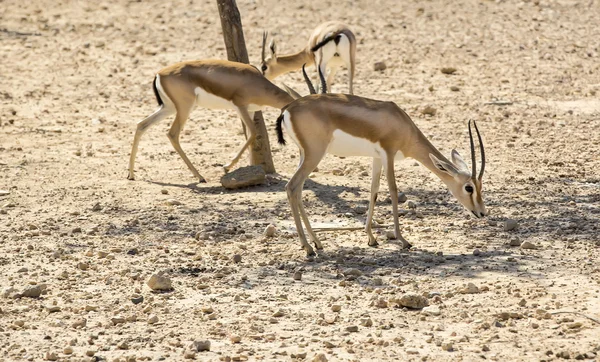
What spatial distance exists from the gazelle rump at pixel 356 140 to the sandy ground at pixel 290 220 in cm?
33

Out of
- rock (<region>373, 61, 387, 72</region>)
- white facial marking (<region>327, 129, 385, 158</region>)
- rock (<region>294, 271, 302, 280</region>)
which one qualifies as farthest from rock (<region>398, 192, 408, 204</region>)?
rock (<region>373, 61, 387, 72</region>)

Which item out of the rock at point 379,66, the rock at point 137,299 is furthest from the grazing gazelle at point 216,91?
the rock at point 379,66

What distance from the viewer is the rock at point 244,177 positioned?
968 cm

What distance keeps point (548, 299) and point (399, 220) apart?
2334 millimetres

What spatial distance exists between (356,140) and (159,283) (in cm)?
204

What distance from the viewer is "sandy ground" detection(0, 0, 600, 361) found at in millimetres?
6246

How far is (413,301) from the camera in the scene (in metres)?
6.58

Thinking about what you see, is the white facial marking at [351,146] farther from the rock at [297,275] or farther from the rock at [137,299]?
the rock at [137,299]

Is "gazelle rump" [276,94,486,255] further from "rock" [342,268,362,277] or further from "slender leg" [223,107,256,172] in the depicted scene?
"slender leg" [223,107,256,172]

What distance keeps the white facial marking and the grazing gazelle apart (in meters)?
2.06

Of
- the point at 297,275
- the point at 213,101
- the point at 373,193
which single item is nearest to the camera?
the point at 297,275

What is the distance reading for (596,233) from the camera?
808cm

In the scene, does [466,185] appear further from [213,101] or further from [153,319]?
[213,101]

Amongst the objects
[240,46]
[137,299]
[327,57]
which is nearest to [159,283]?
[137,299]
